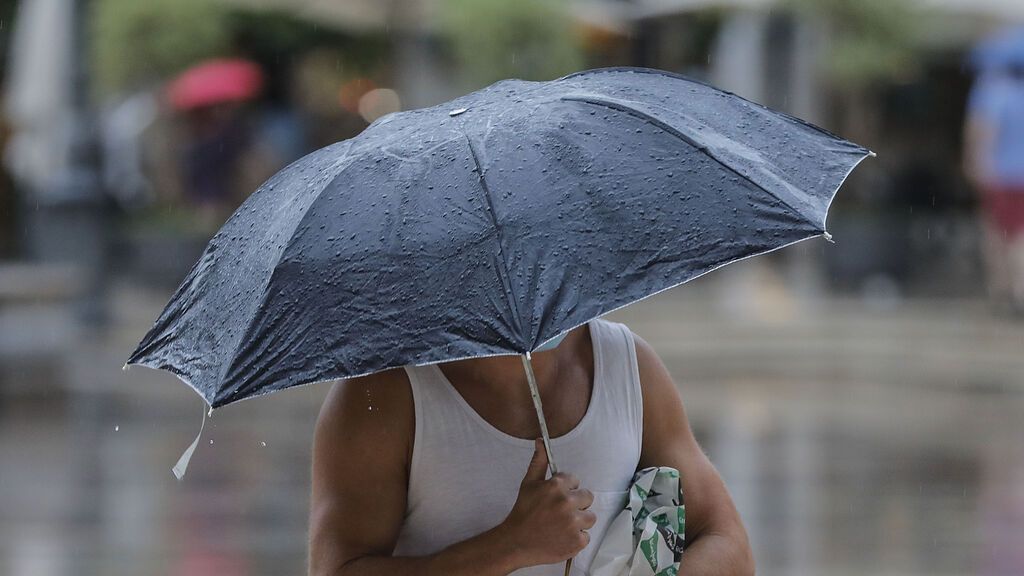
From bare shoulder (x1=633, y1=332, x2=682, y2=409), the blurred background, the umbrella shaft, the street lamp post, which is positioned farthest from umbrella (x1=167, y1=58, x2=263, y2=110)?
the umbrella shaft

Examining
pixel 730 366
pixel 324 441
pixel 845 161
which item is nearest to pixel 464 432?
pixel 324 441

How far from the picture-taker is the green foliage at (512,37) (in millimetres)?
17297

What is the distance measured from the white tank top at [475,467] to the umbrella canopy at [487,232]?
23cm

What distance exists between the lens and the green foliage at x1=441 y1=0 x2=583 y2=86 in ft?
56.7

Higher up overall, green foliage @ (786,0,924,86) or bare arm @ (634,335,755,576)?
bare arm @ (634,335,755,576)

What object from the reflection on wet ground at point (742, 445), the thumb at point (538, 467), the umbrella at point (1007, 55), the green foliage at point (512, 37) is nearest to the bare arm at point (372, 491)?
the thumb at point (538, 467)

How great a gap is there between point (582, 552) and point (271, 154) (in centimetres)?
1674

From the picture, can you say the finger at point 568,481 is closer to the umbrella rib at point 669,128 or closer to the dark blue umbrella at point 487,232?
the dark blue umbrella at point 487,232

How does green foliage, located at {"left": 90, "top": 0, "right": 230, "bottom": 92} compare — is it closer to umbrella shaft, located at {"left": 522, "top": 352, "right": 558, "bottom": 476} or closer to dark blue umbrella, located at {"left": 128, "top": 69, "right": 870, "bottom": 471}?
dark blue umbrella, located at {"left": 128, "top": 69, "right": 870, "bottom": 471}

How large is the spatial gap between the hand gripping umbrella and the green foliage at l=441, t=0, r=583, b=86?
1482 centimetres

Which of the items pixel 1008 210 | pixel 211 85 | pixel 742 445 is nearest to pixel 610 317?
pixel 1008 210

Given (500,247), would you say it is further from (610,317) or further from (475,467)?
(610,317)

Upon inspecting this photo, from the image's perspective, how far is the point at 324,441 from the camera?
2504 mm

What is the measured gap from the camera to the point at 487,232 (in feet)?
7.54
